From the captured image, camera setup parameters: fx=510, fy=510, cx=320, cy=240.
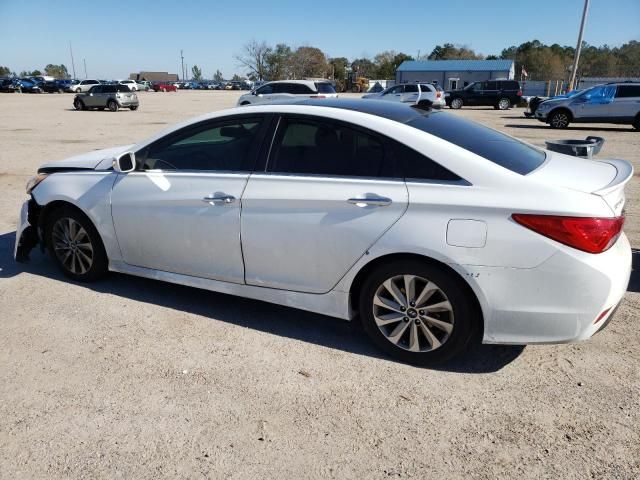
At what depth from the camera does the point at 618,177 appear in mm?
3166

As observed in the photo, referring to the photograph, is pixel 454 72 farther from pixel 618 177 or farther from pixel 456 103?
pixel 618 177

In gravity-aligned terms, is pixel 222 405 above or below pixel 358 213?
below

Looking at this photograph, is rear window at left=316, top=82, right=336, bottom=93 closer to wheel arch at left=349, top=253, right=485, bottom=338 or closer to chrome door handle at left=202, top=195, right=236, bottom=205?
chrome door handle at left=202, top=195, right=236, bottom=205

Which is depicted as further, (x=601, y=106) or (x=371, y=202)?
(x=601, y=106)

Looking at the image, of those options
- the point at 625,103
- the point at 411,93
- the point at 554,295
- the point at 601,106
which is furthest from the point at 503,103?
the point at 554,295

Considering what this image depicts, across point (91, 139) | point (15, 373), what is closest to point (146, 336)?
point (15, 373)

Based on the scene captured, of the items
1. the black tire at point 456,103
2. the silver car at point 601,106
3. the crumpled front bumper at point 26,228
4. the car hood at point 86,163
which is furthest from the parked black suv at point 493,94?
the crumpled front bumper at point 26,228

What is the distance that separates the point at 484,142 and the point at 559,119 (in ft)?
60.6

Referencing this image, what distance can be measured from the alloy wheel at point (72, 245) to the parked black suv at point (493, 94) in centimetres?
3176

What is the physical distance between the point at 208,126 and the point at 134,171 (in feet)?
2.41

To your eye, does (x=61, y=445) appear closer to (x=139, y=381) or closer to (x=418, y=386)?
(x=139, y=381)

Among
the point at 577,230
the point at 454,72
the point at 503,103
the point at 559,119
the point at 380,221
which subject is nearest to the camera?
the point at 577,230

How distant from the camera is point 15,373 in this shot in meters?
3.21

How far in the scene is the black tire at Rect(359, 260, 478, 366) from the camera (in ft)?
9.75
